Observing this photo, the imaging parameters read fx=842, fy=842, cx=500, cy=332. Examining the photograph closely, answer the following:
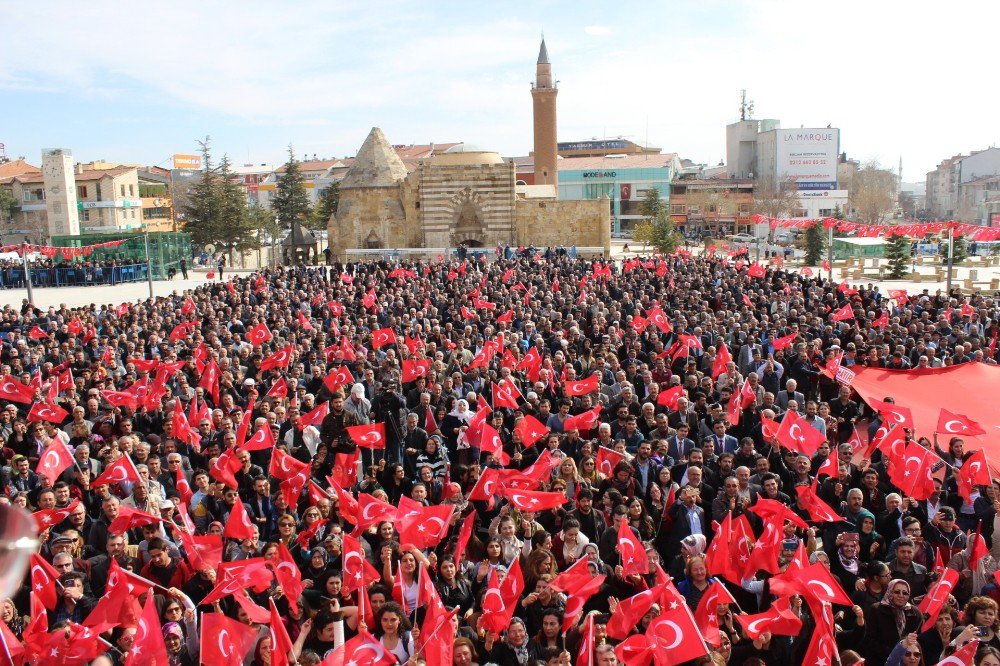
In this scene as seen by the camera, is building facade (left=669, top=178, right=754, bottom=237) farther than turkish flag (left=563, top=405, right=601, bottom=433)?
Yes

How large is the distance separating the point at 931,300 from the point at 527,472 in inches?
516

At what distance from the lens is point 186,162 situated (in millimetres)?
104062

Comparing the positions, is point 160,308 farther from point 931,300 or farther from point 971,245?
point 971,245

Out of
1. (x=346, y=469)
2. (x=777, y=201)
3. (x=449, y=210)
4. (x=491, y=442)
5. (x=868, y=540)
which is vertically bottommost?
(x=868, y=540)

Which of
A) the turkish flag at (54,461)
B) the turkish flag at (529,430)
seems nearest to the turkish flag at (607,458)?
the turkish flag at (529,430)

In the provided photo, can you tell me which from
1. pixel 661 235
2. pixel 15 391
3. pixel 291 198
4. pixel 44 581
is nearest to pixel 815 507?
pixel 44 581

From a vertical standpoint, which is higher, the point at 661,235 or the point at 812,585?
the point at 661,235

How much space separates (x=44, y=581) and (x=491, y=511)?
11.4 feet

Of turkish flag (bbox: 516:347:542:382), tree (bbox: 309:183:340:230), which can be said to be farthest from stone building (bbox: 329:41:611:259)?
turkish flag (bbox: 516:347:542:382)

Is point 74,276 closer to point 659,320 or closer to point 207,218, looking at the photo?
point 207,218

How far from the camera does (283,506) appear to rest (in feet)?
24.2

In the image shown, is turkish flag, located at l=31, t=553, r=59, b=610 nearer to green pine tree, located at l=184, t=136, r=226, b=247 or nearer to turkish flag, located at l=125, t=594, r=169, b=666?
turkish flag, located at l=125, t=594, r=169, b=666

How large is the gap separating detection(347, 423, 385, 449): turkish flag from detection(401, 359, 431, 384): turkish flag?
2311 millimetres

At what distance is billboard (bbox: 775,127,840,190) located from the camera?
8125cm
